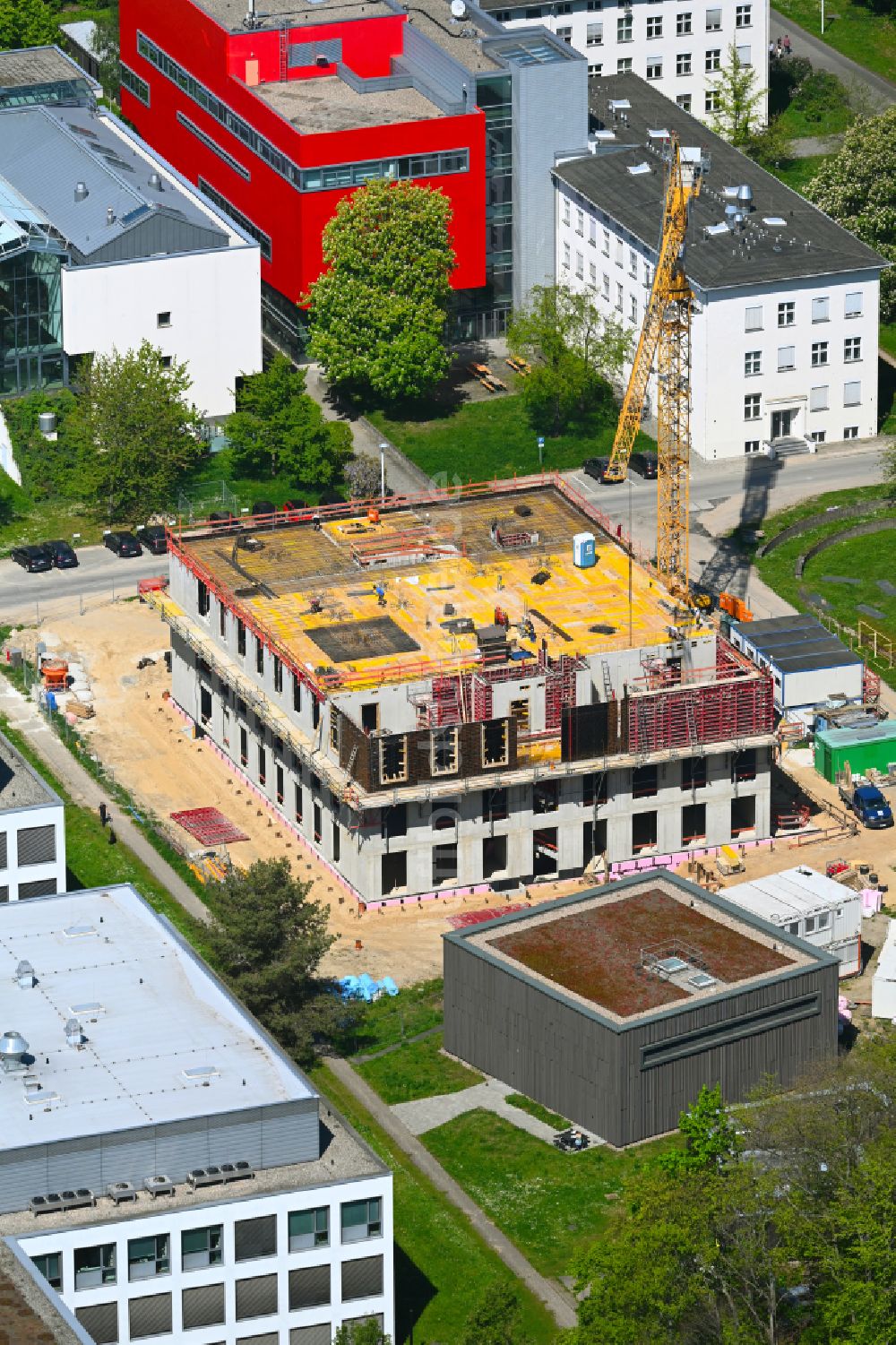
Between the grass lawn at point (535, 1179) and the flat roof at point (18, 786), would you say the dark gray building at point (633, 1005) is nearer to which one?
the grass lawn at point (535, 1179)

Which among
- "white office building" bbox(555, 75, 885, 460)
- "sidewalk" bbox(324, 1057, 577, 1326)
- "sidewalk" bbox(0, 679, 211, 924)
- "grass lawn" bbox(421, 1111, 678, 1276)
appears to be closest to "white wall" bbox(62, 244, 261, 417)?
"white office building" bbox(555, 75, 885, 460)

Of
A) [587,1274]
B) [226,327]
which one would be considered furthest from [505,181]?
[587,1274]

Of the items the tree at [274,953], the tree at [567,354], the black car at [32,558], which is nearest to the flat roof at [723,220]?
the tree at [567,354]

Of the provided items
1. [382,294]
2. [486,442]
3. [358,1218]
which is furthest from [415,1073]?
[382,294]

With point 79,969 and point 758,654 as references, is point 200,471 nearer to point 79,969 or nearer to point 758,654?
point 758,654

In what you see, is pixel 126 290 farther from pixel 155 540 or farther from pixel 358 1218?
A: pixel 358 1218

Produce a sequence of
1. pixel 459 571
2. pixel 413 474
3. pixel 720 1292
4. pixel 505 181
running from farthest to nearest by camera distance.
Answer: pixel 505 181 < pixel 413 474 < pixel 459 571 < pixel 720 1292
